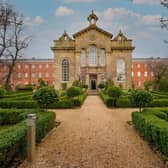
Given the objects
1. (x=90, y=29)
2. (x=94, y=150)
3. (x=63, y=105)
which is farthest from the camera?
(x=90, y=29)

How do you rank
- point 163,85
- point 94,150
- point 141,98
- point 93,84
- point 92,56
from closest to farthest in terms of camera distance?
point 94,150 → point 141,98 → point 163,85 → point 92,56 → point 93,84

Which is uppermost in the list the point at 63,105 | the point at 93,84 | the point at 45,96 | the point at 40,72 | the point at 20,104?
the point at 40,72

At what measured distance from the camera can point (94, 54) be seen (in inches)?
1446

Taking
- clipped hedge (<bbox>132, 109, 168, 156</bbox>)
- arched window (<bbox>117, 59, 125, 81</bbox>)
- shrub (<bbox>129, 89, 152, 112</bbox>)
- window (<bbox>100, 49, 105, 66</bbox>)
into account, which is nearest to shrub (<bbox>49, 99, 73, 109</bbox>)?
shrub (<bbox>129, 89, 152, 112</bbox>)

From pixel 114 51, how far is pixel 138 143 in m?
31.6

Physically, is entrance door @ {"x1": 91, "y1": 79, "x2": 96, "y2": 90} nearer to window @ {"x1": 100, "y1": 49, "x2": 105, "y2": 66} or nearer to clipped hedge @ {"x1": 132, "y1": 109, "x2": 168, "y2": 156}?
window @ {"x1": 100, "y1": 49, "x2": 105, "y2": 66}

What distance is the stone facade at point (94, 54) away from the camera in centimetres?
3628

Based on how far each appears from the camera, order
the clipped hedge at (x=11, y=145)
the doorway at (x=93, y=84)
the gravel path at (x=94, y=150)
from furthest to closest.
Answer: the doorway at (x=93, y=84), the gravel path at (x=94, y=150), the clipped hedge at (x=11, y=145)

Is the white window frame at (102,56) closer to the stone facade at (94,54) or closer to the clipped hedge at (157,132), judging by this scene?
the stone facade at (94,54)

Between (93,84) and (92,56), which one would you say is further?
(93,84)

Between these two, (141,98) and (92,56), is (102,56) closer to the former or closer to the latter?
(92,56)

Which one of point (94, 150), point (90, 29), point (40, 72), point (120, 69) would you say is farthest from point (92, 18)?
point (94, 150)

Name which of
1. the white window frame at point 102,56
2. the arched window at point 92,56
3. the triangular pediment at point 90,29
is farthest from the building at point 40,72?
the arched window at point 92,56

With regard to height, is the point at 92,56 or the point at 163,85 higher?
the point at 92,56
